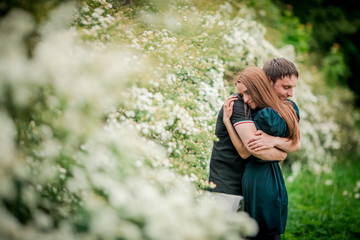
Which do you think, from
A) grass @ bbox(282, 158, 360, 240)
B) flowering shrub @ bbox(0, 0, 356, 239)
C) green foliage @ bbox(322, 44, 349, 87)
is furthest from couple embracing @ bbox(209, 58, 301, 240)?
green foliage @ bbox(322, 44, 349, 87)

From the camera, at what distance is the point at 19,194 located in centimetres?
144

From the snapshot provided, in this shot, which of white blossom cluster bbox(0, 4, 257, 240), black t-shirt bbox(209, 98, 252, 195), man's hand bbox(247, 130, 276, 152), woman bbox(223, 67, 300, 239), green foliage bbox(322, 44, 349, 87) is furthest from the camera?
green foliage bbox(322, 44, 349, 87)

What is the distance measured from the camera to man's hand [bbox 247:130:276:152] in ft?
7.72

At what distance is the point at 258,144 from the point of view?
2346 mm

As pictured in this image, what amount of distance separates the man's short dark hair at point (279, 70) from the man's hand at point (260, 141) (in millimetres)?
541

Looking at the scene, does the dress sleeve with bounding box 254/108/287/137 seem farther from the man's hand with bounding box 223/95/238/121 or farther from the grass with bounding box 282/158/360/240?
the grass with bounding box 282/158/360/240

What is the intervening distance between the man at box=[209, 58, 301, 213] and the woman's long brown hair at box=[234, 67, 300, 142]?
0.39ft

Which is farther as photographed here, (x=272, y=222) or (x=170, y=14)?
(x=170, y=14)

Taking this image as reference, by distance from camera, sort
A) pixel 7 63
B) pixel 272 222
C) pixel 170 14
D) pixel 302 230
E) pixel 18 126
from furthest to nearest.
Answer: pixel 302 230, pixel 170 14, pixel 272 222, pixel 18 126, pixel 7 63

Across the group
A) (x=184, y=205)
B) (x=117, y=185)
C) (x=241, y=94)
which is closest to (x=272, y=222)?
(x=241, y=94)

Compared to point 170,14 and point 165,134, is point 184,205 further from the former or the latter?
point 170,14

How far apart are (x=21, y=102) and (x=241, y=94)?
185 cm

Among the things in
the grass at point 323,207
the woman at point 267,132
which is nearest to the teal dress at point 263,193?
the woman at point 267,132

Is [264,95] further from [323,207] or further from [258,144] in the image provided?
[323,207]
